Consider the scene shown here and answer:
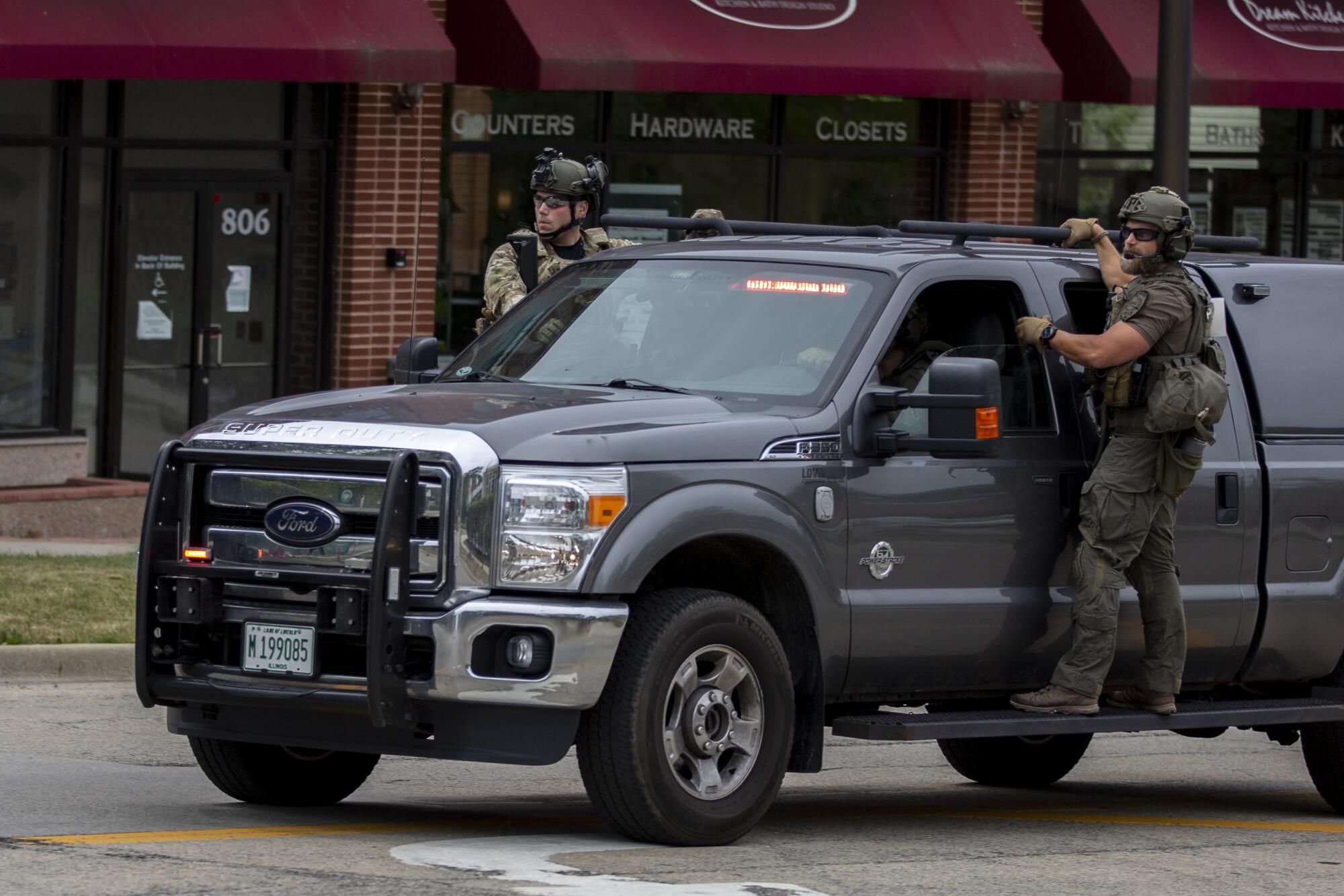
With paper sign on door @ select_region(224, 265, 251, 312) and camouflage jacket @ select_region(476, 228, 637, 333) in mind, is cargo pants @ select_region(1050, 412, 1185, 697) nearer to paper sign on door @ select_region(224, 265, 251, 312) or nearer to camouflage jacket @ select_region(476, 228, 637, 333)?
camouflage jacket @ select_region(476, 228, 637, 333)

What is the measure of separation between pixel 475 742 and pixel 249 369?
1187cm

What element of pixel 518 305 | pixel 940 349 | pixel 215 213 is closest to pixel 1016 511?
pixel 940 349

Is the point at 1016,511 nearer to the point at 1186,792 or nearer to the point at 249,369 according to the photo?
the point at 1186,792

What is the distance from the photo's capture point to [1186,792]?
32.7ft

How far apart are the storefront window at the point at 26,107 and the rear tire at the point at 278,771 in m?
9.81

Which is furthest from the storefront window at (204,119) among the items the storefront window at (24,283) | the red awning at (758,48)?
the red awning at (758,48)

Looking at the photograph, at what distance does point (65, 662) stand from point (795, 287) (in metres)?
4.86

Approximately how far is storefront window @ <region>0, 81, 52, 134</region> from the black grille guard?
1010 centimetres

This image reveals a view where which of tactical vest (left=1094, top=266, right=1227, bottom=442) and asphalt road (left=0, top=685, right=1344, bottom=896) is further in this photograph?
tactical vest (left=1094, top=266, right=1227, bottom=442)

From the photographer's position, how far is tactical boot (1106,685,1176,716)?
27.8 feet

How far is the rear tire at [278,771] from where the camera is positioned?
8.00 meters

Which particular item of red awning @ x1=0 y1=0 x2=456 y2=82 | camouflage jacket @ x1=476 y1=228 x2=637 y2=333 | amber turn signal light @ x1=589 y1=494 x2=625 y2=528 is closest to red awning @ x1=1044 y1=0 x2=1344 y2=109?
red awning @ x1=0 y1=0 x2=456 y2=82

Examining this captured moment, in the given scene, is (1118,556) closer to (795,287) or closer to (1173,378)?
(1173,378)

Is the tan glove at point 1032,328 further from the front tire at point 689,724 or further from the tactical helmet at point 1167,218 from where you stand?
the front tire at point 689,724
